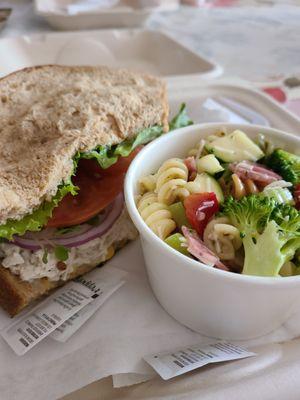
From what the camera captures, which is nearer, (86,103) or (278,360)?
(278,360)

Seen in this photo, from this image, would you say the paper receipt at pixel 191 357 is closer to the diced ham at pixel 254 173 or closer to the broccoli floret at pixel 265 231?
the broccoli floret at pixel 265 231

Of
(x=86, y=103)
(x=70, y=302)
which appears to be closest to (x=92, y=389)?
(x=70, y=302)

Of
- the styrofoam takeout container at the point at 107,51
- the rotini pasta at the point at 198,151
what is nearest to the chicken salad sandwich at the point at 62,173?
the rotini pasta at the point at 198,151

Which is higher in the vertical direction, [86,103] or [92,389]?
[86,103]

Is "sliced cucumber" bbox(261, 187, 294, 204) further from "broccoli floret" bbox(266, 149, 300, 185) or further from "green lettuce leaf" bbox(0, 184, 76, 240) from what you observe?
"green lettuce leaf" bbox(0, 184, 76, 240)

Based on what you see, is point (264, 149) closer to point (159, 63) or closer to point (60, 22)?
point (159, 63)

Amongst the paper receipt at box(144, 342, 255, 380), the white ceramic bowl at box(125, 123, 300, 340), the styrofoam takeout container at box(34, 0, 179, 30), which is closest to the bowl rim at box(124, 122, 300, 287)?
the white ceramic bowl at box(125, 123, 300, 340)
